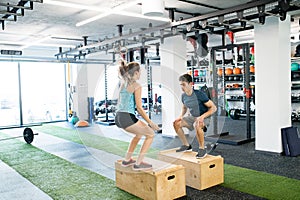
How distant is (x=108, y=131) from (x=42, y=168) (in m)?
3.42

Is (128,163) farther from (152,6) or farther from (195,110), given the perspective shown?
(152,6)

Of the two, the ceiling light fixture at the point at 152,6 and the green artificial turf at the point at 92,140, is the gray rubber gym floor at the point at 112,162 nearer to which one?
the green artificial turf at the point at 92,140

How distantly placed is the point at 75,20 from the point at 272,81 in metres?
3.58

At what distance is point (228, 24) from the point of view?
4.60 metres

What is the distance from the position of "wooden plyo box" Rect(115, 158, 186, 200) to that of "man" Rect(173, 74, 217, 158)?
51 centimetres

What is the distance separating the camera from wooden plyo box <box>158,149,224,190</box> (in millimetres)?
3215

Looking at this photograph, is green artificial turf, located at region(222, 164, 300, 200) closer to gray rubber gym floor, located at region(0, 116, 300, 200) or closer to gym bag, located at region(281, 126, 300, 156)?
gray rubber gym floor, located at region(0, 116, 300, 200)

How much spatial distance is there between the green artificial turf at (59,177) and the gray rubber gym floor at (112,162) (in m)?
0.12

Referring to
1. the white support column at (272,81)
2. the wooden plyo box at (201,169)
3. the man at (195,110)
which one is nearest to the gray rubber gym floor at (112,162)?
the wooden plyo box at (201,169)

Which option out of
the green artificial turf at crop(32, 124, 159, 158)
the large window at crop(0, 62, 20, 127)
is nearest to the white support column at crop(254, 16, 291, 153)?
the green artificial turf at crop(32, 124, 159, 158)

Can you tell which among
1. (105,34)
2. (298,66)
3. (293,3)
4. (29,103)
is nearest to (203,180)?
(293,3)

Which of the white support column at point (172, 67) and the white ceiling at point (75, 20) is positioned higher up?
the white ceiling at point (75, 20)

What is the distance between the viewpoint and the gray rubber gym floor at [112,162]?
3193 mm

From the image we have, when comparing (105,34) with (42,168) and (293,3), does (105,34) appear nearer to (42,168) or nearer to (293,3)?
(42,168)
